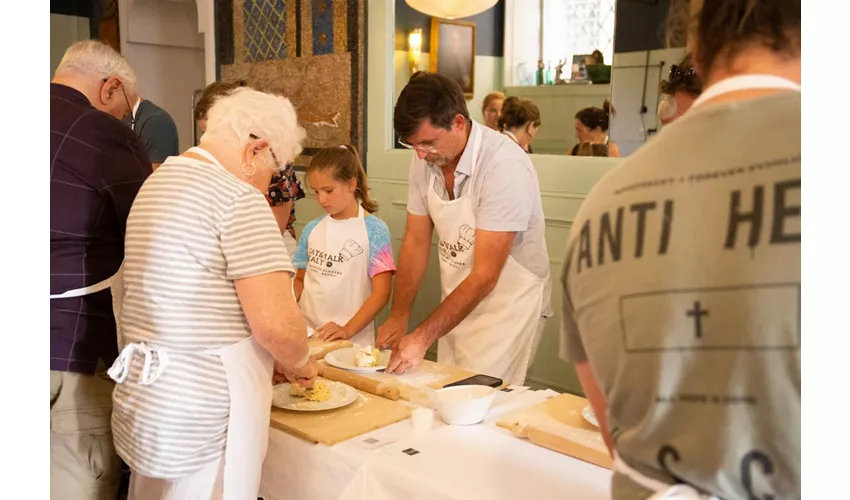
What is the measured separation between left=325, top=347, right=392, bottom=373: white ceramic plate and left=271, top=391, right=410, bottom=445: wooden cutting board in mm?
238

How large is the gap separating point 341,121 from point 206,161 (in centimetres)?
274

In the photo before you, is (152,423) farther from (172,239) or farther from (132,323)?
(172,239)

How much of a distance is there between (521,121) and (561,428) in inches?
87.1

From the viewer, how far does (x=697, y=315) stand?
0.80 m

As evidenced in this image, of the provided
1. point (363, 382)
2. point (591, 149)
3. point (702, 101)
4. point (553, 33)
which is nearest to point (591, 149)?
point (591, 149)

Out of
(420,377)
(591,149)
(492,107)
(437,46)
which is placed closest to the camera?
(420,377)

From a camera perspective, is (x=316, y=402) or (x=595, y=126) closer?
(x=316, y=402)

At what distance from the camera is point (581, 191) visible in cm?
328

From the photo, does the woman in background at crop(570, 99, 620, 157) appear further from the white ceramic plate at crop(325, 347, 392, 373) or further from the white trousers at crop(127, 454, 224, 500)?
the white trousers at crop(127, 454, 224, 500)

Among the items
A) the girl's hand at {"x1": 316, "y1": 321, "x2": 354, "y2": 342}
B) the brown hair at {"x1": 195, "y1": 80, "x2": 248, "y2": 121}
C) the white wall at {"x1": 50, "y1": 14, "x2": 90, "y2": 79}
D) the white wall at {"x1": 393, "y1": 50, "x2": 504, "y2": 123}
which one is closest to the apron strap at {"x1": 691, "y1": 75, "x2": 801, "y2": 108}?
the girl's hand at {"x1": 316, "y1": 321, "x2": 354, "y2": 342}

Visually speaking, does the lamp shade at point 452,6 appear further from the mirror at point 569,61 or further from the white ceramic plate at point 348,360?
the white ceramic plate at point 348,360

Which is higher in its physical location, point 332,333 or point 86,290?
point 86,290

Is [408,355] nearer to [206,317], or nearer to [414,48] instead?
[206,317]
